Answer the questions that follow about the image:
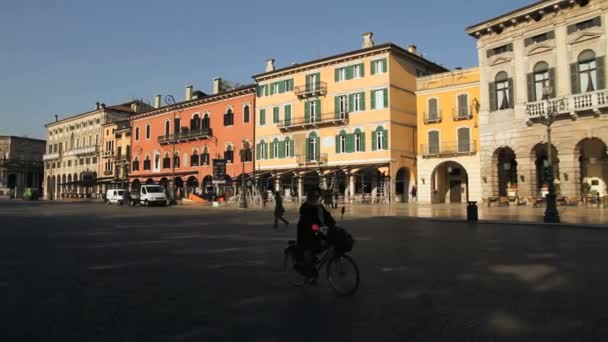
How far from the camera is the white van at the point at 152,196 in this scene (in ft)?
127

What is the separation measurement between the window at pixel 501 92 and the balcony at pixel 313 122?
12433 mm

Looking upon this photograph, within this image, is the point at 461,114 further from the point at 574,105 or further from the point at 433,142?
the point at 574,105

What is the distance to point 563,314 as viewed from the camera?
17.0ft

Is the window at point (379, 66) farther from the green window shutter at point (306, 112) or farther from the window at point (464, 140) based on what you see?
the window at point (464, 140)

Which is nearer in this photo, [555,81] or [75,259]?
[75,259]

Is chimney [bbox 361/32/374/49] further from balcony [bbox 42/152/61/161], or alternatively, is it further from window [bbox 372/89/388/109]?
balcony [bbox 42/152/61/161]

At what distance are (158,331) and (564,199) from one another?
27629 mm

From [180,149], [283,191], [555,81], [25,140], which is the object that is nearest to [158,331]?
[555,81]

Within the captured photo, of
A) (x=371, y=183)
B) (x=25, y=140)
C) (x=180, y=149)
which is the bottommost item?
(x=371, y=183)

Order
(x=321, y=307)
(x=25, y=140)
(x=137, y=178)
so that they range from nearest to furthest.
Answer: (x=321, y=307) → (x=137, y=178) → (x=25, y=140)

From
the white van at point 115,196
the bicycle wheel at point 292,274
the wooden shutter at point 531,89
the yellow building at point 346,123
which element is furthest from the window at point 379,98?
the bicycle wheel at point 292,274

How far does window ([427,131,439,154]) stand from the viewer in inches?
1421

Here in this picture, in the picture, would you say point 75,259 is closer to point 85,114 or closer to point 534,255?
point 534,255

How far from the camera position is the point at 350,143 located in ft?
129
